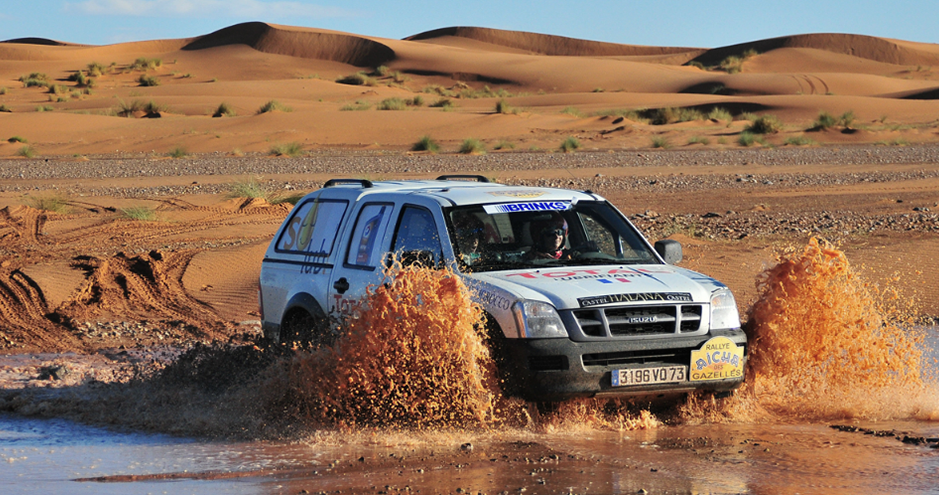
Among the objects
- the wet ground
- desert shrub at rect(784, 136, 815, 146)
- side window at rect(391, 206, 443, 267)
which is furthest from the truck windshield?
desert shrub at rect(784, 136, 815, 146)

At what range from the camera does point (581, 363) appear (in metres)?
6.80

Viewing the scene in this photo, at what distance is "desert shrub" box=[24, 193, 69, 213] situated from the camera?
21984 millimetres

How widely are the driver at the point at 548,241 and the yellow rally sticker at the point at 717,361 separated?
133 centimetres

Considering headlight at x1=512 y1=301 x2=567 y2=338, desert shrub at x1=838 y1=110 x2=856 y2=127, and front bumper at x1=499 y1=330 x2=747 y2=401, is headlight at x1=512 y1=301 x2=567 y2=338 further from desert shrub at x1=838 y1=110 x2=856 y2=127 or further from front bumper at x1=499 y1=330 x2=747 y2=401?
desert shrub at x1=838 y1=110 x2=856 y2=127

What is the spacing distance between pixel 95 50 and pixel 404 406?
134 m

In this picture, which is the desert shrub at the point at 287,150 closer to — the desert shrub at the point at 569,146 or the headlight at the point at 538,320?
the desert shrub at the point at 569,146

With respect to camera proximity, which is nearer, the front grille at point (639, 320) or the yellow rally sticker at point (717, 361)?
the front grille at point (639, 320)

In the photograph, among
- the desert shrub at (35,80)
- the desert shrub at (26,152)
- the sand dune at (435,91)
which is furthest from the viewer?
the desert shrub at (35,80)

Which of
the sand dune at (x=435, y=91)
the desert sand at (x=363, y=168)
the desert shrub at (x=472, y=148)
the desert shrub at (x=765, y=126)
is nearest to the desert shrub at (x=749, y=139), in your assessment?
the desert sand at (x=363, y=168)

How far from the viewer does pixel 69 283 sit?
46.8ft

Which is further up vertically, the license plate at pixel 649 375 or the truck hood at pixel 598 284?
the truck hood at pixel 598 284

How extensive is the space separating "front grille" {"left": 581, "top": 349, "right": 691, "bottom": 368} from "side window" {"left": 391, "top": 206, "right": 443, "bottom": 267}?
1.40m

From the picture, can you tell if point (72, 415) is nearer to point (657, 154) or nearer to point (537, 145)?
point (657, 154)

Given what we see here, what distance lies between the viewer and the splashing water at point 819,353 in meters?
7.88
